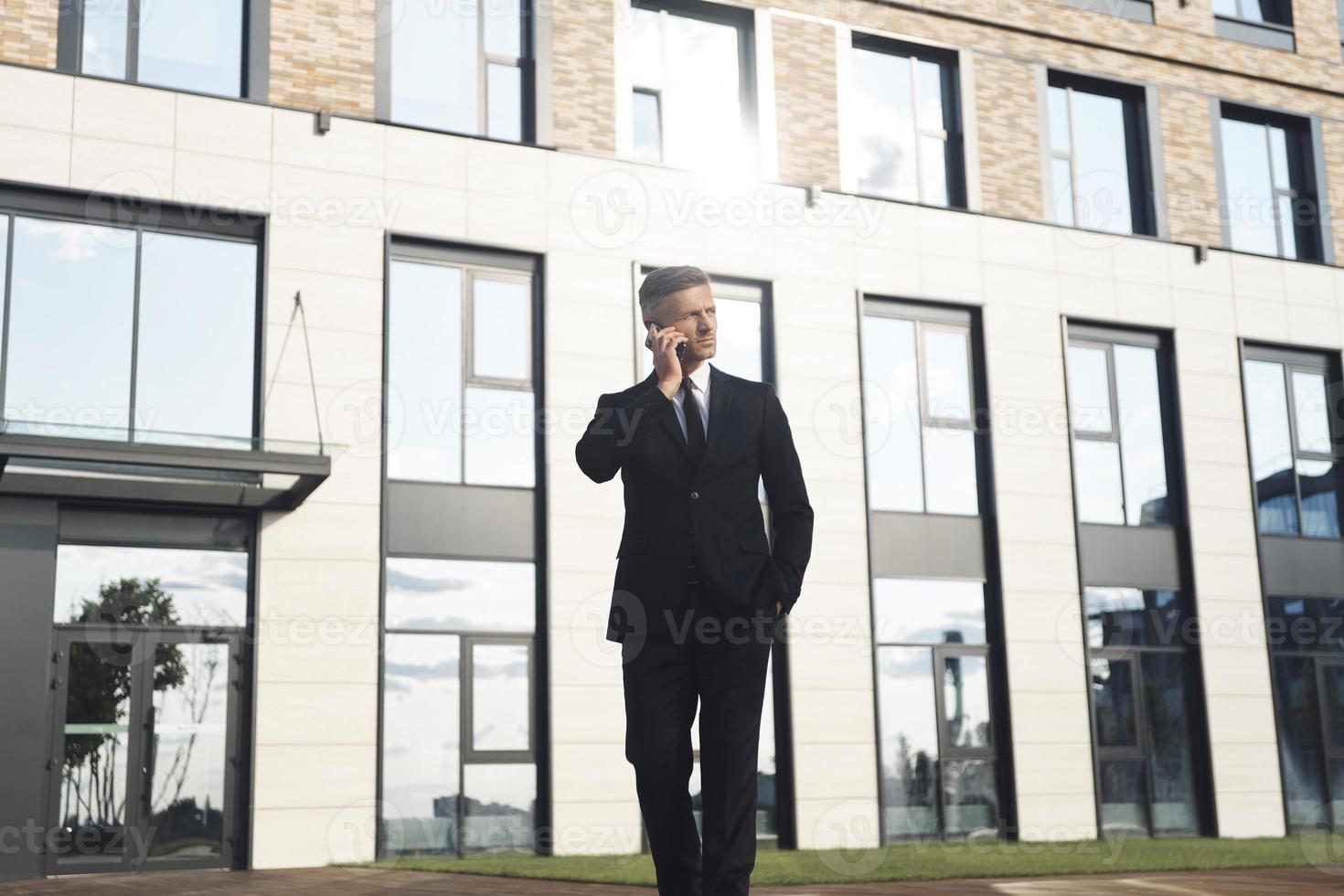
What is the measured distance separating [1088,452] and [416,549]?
8.28 metres

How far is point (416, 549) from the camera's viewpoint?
1376 cm

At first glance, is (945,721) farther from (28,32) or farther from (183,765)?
(28,32)

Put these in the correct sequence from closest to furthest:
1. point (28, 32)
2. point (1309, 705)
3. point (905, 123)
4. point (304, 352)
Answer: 1. point (28, 32)
2. point (304, 352)
3. point (905, 123)
4. point (1309, 705)

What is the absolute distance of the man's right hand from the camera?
368 cm

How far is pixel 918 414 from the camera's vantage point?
16469 millimetres

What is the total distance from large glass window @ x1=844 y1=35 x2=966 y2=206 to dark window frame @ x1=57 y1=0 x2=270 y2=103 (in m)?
6.59

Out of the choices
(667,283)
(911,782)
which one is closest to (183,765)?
(911,782)

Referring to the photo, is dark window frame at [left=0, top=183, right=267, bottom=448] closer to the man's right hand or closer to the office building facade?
the office building facade

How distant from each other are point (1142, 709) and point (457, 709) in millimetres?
8125

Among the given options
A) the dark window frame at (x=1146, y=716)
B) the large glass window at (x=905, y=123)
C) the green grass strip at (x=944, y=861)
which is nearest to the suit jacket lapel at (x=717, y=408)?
the green grass strip at (x=944, y=861)

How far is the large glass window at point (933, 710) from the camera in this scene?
15438 mm

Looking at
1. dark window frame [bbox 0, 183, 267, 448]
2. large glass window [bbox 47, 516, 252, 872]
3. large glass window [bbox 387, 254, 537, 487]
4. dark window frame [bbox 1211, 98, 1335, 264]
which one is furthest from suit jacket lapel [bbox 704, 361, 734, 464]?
dark window frame [bbox 1211, 98, 1335, 264]

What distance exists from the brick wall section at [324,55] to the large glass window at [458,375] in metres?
1.71

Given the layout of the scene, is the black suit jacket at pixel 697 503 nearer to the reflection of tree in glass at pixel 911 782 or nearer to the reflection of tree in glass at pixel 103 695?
the reflection of tree in glass at pixel 103 695
